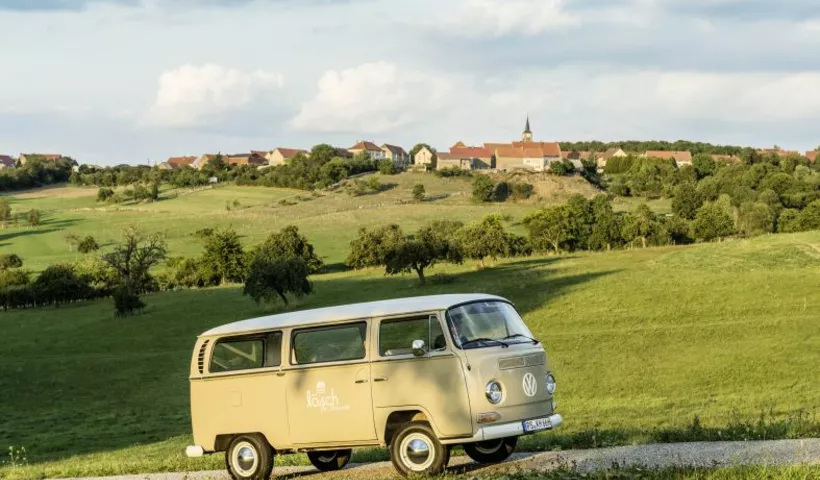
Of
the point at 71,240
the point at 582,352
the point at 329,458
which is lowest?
the point at 582,352

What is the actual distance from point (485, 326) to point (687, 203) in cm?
12658

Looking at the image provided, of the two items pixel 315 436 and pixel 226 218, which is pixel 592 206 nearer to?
pixel 226 218

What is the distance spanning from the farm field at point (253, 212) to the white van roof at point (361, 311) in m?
96.0

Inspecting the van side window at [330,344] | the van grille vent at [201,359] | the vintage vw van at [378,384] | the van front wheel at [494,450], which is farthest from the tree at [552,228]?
the van side window at [330,344]

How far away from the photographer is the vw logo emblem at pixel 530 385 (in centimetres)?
1387

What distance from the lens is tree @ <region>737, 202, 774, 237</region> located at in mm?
118188

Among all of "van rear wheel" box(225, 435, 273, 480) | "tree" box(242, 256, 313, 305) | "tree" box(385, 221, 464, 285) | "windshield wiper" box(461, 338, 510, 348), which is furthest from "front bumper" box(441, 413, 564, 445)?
"tree" box(385, 221, 464, 285)

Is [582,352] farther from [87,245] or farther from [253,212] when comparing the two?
[253,212]

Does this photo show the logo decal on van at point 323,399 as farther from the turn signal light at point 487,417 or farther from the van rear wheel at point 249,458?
the turn signal light at point 487,417

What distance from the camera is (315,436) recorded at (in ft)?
48.8

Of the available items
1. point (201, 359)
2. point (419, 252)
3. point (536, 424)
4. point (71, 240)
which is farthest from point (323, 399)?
point (71, 240)

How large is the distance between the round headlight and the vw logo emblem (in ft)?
1.72

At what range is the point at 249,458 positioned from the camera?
51.1ft

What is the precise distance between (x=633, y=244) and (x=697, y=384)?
7580 cm
